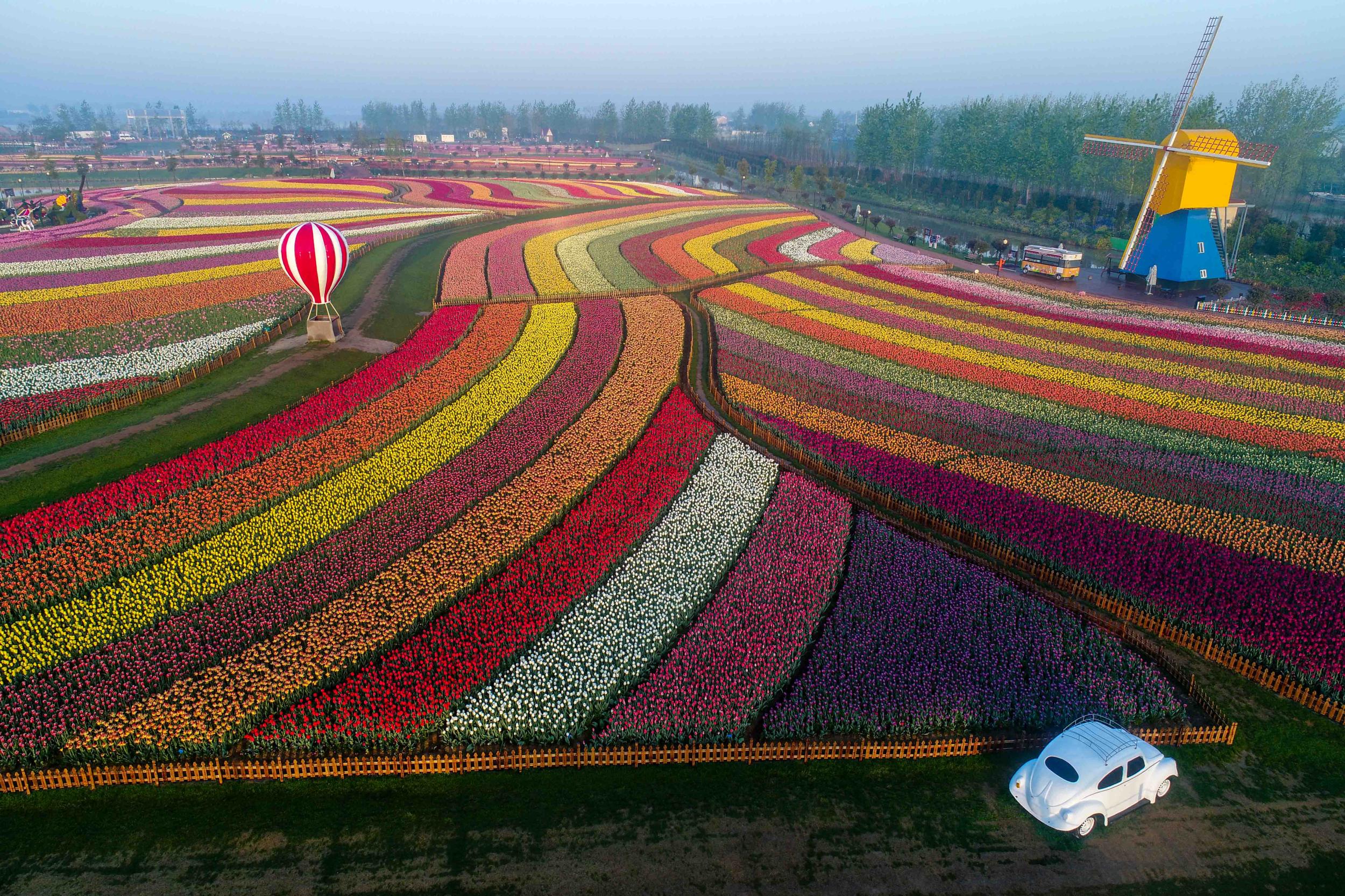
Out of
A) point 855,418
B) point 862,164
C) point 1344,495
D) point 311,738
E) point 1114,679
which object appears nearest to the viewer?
point 311,738

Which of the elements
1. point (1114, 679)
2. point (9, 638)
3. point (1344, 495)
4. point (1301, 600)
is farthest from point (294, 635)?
point (1344, 495)

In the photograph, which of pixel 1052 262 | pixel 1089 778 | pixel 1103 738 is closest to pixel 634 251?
pixel 1052 262

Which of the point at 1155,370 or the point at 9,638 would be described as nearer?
the point at 9,638

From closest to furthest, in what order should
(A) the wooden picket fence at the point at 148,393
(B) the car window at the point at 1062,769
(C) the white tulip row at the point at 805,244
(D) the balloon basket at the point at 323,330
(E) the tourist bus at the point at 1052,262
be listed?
(B) the car window at the point at 1062,769 < (A) the wooden picket fence at the point at 148,393 < (D) the balloon basket at the point at 323,330 < (E) the tourist bus at the point at 1052,262 < (C) the white tulip row at the point at 805,244

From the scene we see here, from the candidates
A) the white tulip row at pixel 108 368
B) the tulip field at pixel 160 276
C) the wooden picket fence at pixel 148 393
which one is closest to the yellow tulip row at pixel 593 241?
the tulip field at pixel 160 276

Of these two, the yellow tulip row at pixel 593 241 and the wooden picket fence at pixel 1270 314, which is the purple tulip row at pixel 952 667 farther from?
the wooden picket fence at pixel 1270 314

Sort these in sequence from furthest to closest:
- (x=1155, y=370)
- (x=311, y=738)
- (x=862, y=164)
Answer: (x=862, y=164) → (x=1155, y=370) → (x=311, y=738)

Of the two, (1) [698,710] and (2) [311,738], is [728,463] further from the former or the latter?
(2) [311,738]
